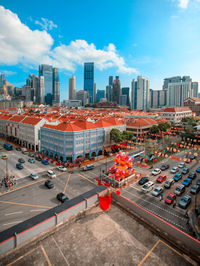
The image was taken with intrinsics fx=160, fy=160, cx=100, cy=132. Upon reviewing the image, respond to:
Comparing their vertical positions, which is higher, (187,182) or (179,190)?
(187,182)

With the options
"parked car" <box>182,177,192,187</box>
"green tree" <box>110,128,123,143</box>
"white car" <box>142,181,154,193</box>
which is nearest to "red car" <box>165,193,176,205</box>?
"white car" <box>142,181,154,193</box>

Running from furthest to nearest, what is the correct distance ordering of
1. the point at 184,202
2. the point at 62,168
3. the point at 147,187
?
the point at 62,168
the point at 147,187
the point at 184,202

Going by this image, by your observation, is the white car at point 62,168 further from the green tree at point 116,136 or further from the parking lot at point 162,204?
the green tree at point 116,136

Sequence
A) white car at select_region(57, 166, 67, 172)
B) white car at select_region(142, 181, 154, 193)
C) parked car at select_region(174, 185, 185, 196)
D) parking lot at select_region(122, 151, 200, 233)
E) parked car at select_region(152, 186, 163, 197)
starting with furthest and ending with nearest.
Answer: white car at select_region(57, 166, 67, 172) < white car at select_region(142, 181, 154, 193) < parked car at select_region(174, 185, 185, 196) < parked car at select_region(152, 186, 163, 197) < parking lot at select_region(122, 151, 200, 233)

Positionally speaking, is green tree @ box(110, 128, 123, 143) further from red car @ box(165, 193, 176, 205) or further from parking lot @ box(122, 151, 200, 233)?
red car @ box(165, 193, 176, 205)

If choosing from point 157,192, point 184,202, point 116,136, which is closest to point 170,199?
point 184,202

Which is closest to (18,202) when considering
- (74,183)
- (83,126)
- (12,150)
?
(74,183)

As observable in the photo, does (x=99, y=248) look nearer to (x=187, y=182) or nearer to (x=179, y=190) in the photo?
(x=179, y=190)

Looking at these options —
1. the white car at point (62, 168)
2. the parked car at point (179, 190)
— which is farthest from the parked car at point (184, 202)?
the white car at point (62, 168)
